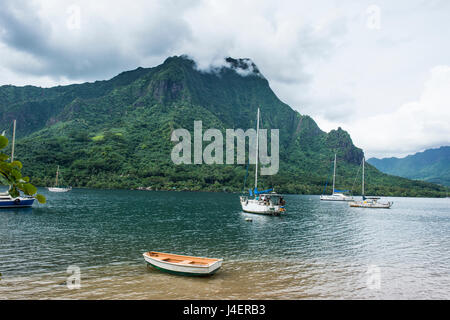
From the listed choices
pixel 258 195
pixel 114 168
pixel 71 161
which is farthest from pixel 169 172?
pixel 258 195

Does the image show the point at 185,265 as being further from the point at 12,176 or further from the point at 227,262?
the point at 12,176

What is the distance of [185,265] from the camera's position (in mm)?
19281

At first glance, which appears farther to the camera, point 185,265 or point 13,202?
point 13,202

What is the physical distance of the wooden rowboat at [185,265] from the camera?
19.2 m

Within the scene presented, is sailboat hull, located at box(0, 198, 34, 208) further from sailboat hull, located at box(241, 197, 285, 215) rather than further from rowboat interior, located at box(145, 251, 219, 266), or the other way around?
rowboat interior, located at box(145, 251, 219, 266)

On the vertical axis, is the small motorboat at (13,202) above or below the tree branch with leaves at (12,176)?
below

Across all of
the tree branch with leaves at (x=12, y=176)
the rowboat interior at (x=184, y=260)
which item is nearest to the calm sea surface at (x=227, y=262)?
the rowboat interior at (x=184, y=260)

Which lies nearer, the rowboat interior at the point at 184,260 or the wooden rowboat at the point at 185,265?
the wooden rowboat at the point at 185,265

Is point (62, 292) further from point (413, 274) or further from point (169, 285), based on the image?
point (413, 274)

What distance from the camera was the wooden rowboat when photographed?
1925cm

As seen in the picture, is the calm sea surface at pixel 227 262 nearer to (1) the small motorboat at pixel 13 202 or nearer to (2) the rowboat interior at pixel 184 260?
(2) the rowboat interior at pixel 184 260

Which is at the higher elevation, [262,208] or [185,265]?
[262,208]

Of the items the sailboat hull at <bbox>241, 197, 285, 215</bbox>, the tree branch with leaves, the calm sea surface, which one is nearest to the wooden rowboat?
the calm sea surface

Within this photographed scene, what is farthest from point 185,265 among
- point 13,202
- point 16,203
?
point 13,202
